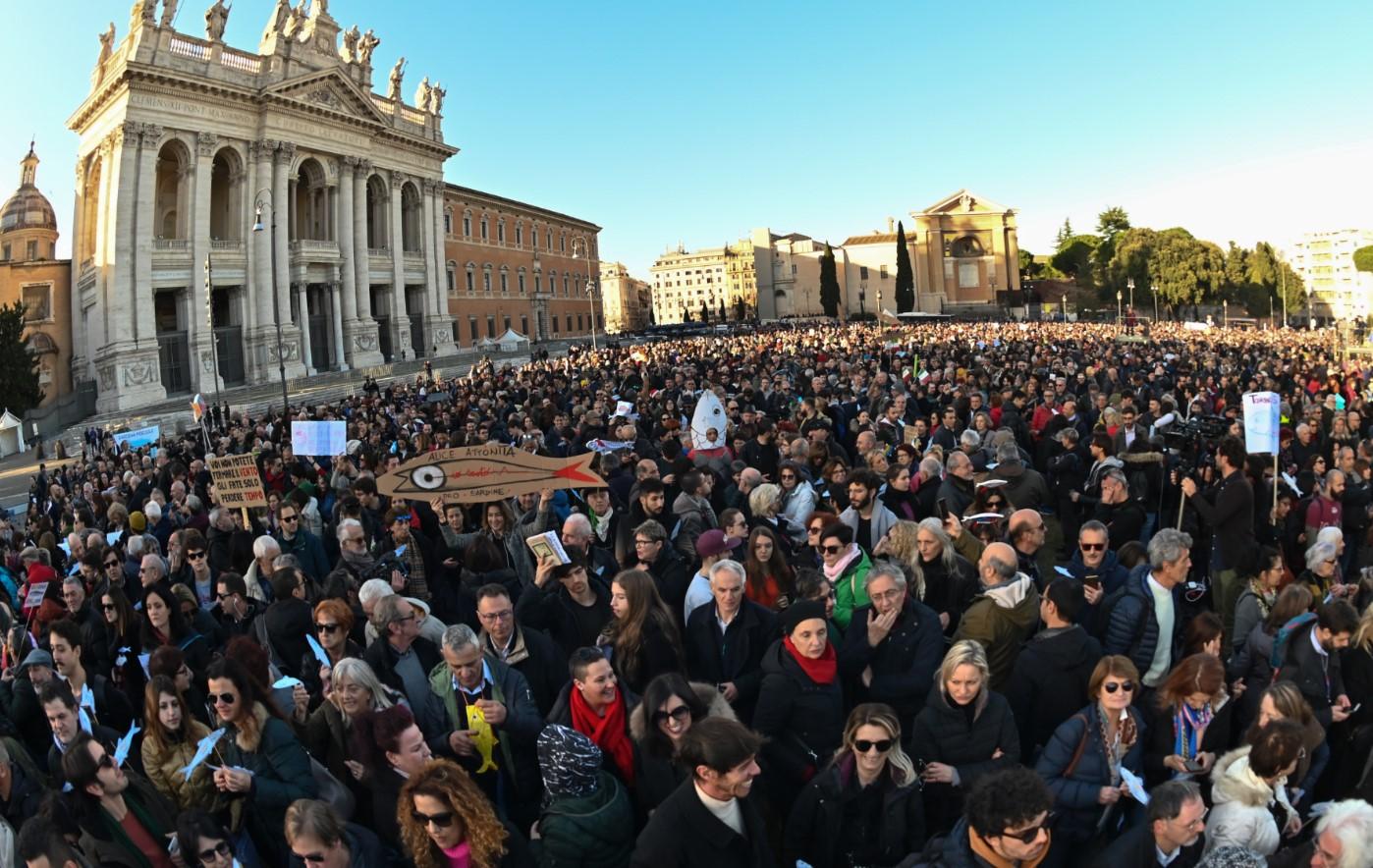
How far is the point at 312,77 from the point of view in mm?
40250

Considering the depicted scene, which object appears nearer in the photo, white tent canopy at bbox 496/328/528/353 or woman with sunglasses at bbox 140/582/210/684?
woman with sunglasses at bbox 140/582/210/684

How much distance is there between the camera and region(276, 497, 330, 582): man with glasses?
7.80m

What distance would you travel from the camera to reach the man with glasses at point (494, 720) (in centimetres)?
410

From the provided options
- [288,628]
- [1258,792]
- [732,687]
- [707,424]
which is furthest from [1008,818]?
[707,424]

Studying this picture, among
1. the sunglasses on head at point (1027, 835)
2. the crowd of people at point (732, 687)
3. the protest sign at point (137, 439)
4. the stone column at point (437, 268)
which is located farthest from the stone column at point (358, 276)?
the sunglasses on head at point (1027, 835)

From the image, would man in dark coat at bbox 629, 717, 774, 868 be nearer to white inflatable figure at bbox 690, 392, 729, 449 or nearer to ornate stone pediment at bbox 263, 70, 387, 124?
white inflatable figure at bbox 690, 392, 729, 449

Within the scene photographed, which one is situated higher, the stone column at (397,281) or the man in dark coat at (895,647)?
the stone column at (397,281)

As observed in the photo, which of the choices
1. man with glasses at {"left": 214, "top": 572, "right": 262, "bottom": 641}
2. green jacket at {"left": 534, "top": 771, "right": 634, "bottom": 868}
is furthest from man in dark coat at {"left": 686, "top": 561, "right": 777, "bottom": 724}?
man with glasses at {"left": 214, "top": 572, "right": 262, "bottom": 641}

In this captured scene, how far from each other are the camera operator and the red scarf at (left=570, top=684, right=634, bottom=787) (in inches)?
163

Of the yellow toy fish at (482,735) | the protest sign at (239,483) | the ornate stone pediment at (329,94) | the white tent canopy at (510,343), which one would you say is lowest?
the yellow toy fish at (482,735)

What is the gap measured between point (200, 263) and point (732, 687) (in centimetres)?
3840

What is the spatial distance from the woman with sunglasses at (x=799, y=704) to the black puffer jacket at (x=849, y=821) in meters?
0.45

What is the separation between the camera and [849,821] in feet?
11.7

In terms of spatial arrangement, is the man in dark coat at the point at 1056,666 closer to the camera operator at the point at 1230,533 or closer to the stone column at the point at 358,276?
the camera operator at the point at 1230,533
